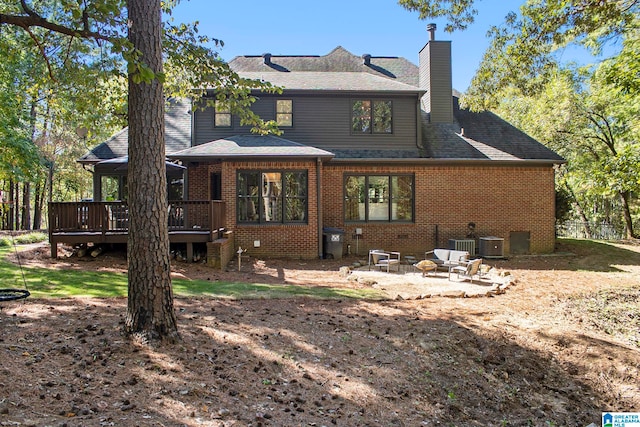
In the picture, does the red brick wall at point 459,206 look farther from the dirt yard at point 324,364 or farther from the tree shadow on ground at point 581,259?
the dirt yard at point 324,364

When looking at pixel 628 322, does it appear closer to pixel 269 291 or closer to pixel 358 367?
pixel 358 367

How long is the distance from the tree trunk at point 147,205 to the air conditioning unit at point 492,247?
12.1 meters

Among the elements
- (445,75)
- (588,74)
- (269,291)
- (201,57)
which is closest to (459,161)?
(445,75)

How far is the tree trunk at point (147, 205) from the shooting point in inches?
190

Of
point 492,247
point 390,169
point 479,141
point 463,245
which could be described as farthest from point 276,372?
point 479,141

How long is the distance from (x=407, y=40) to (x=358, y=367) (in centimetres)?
2239

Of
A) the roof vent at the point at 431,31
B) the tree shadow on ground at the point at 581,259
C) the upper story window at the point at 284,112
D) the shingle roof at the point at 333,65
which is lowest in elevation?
the tree shadow on ground at the point at 581,259

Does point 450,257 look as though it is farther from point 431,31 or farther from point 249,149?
point 431,31

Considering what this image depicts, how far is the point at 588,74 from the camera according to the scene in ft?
74.9

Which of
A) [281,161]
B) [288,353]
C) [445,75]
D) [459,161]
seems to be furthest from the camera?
[445,75]

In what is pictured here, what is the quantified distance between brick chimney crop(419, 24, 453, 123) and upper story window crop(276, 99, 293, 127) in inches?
235

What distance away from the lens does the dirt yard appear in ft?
12.8

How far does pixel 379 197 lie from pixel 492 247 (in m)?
4.21

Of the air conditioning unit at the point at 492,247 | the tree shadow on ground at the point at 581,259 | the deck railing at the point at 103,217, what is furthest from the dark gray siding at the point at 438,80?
the deck railing at the point at 103,217
